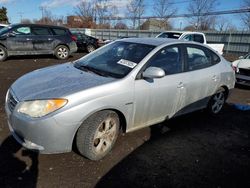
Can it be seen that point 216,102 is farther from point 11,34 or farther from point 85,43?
point 85,43

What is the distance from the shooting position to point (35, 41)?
499 inches

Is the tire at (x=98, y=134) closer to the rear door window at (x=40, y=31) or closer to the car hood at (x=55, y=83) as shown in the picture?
the car hood at (x=55, y=83)

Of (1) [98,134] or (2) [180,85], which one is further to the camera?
(2) [180,85]

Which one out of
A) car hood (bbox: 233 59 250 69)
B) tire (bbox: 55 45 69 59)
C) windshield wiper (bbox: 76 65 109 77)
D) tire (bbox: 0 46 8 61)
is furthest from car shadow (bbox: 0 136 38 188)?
tire (bbox: 55 45 69 59)

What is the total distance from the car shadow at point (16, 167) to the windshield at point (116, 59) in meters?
1.49

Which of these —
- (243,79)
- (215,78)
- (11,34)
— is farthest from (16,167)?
(11,34)

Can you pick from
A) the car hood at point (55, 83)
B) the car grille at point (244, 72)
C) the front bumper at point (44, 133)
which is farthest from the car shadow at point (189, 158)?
the car grille at point (244, 72)

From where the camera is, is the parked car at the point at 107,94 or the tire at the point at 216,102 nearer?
the parked car at the point at 107,94

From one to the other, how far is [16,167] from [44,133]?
2.14 ft

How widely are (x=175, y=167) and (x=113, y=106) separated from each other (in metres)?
1.17

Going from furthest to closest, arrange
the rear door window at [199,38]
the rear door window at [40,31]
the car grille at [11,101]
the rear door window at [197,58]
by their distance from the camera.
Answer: the rear door window at [199,38] → the rear door window at [40,31] → the rear door window at [197,58] → the car grille at [11,101]

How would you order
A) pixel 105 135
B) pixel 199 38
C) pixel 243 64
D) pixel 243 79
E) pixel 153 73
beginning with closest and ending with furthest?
pixel 105 135 → pixel 153 73 → pixel 243 79 → pixel 243 64 → pixel 199 38

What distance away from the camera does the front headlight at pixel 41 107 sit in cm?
308

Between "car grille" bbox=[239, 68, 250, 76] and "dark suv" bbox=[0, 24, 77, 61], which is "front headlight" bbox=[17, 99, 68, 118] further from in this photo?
"dark suv" bbox=[0, 24, 77, 61]
